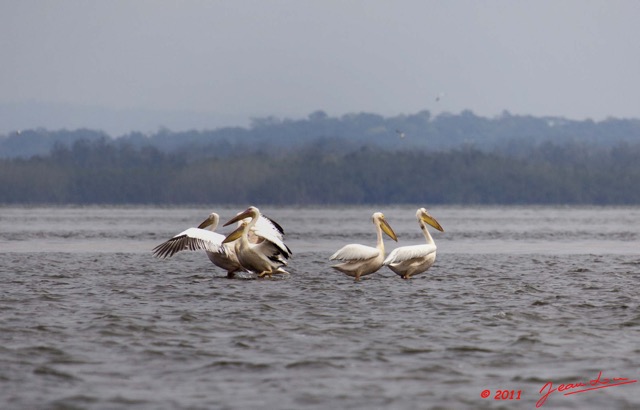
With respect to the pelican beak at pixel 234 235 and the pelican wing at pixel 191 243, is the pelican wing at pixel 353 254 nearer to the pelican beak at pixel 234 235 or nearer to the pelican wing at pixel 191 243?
the pelican beak at pixel 234 235

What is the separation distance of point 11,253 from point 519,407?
22289 mm

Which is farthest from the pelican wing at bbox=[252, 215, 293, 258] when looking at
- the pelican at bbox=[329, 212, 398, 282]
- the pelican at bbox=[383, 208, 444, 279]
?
the pelican at bbox=[383, 208, 444, 279]

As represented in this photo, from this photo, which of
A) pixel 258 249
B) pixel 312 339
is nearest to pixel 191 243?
pixel 258 249

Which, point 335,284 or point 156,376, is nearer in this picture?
point 156,376

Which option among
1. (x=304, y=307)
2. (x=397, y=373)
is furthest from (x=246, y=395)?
(x=304, y=307)

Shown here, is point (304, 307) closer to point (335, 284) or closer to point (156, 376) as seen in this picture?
point (335, 284)

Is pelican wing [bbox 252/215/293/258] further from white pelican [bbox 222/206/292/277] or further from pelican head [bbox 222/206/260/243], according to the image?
pelican head [bbox 222/206/260/243]

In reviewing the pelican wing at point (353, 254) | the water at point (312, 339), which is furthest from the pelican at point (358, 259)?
the water at point (312, 339)

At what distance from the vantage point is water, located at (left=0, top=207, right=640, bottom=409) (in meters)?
9.48

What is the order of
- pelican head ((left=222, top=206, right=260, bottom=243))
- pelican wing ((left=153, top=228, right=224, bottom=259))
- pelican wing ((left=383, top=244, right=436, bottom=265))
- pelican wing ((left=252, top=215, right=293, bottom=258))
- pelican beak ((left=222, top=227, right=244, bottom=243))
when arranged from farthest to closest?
pelican head ((left=222, top=206, right=260, bottom=243)) → pelican beak ((left=222, top=227, right=244, bottom=243)) → pelican wing ((left=153, top=228, right=224, bottom=259)) → pelican wing ((left=252, top=215, right=293, bottom=258)) → pelican wing ((left=383, top=244, right=436, bottom=265))

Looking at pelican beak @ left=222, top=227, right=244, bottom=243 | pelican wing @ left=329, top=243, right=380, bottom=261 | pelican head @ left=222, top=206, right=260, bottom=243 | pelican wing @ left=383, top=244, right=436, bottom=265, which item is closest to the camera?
pelican wing @ left=329, top=243, right=380, bottom=261

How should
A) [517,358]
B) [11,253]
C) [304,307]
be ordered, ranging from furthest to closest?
[11,253]
[304,307]
[517,358]

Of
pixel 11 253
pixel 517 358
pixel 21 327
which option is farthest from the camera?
pixel 11 253

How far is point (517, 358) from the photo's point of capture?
11203 mm
